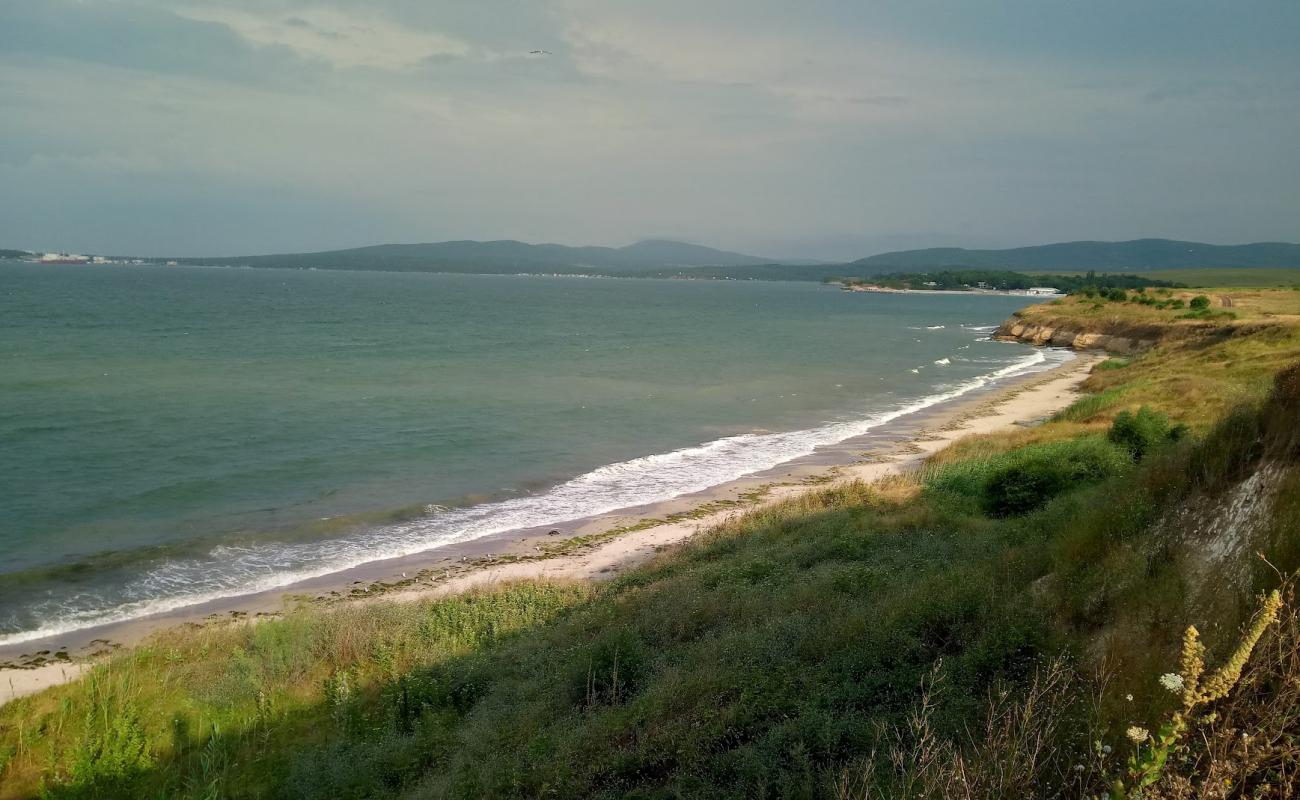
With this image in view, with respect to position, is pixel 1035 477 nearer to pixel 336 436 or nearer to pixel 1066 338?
pixel 336 436

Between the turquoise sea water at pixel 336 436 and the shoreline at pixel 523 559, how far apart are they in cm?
74

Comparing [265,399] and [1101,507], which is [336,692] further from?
[265,399]

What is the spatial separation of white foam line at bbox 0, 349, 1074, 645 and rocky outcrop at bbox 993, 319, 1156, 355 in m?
39.8

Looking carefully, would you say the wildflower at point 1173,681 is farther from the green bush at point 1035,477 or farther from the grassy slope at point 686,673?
the green bush at point 1035,477

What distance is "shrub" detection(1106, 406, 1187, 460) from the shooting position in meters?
16.9

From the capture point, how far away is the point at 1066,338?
75375 millimetres

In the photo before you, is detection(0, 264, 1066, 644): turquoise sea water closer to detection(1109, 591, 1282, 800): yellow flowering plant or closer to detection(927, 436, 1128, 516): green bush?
detection(927, 436, 1128, 516): green bush

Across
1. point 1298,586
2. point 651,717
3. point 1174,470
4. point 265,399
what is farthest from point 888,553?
point 265,399

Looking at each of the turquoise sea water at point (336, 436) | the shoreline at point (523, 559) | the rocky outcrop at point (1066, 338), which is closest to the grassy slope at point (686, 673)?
the shoreline at point (523, 559)

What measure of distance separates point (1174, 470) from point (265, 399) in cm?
3863

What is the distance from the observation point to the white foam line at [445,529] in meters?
16.6

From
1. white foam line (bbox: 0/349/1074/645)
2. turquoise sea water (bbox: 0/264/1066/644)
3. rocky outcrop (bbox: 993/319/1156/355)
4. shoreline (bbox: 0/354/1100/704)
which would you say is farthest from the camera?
rocky outcrop (bbox: 993/319/1156/355)

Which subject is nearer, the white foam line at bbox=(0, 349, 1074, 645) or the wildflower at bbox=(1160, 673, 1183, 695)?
the wildflower at bbox=(1160, 673, 1183, 695)

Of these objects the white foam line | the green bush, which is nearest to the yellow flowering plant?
the green bush
